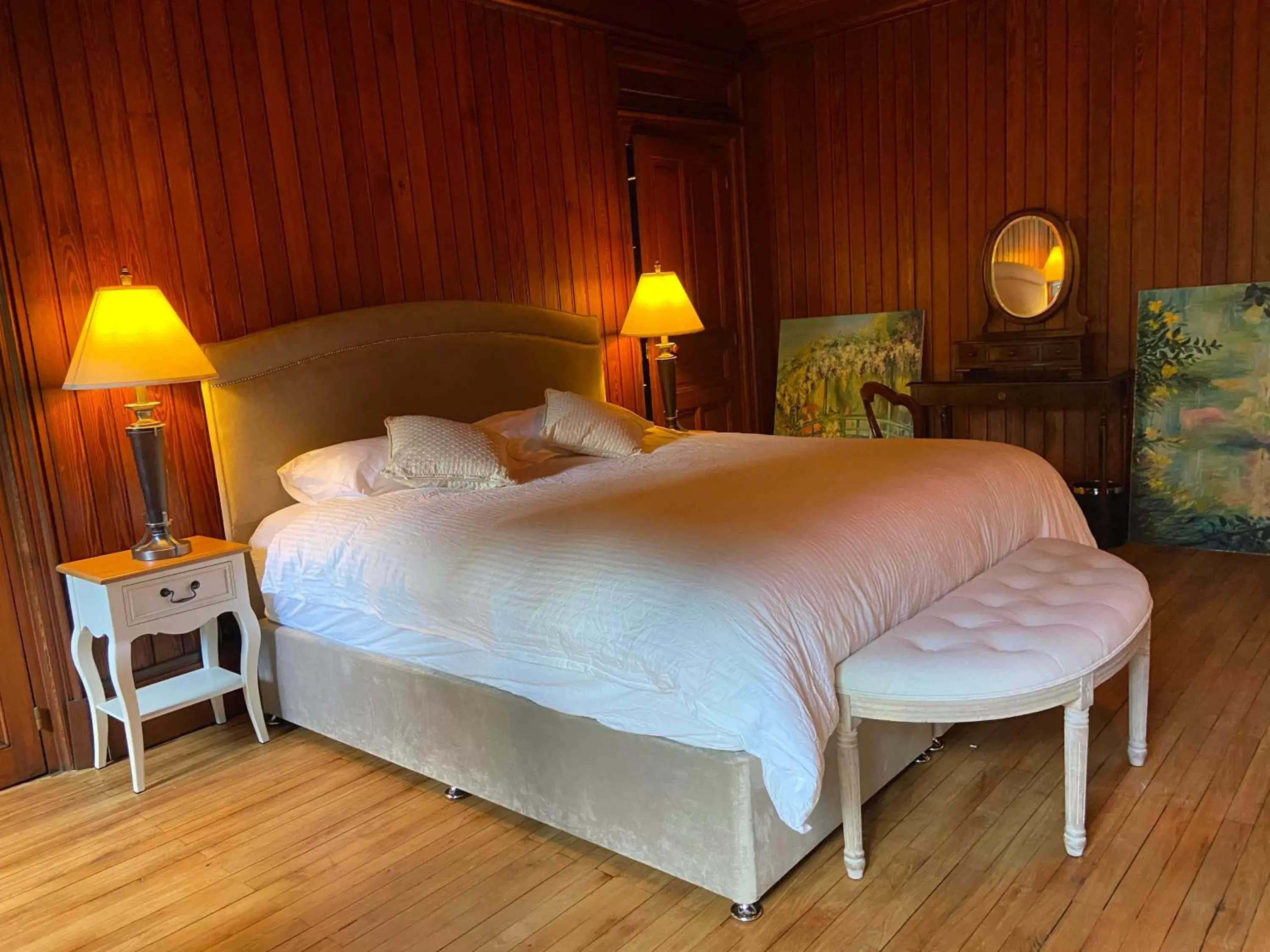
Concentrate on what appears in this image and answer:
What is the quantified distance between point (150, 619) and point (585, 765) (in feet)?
4.63

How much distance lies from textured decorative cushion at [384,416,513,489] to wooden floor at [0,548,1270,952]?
2.92 feet

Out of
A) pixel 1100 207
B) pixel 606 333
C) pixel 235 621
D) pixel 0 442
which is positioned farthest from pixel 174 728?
pixel 1100 207

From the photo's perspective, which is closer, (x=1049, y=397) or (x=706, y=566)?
(x=706, y=566)

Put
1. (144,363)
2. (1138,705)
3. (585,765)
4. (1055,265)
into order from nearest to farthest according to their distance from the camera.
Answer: (585,765), (1138,705), (144,363), (1055,265)

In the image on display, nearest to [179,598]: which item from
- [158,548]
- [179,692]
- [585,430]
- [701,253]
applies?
[158,548]

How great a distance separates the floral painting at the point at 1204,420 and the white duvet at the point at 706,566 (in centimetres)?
164

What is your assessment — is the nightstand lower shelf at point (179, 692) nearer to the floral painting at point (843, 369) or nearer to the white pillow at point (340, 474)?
the white pillow at point (340, 474)

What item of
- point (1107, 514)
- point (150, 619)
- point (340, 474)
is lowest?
point (1107, 514)

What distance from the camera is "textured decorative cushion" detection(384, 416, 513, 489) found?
314cm

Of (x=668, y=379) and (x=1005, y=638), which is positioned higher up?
(x=668, y=379)

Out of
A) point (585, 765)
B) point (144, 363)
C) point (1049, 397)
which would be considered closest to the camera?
point (585, 765)

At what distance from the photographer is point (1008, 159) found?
4840mm

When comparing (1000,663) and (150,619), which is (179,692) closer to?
(150,619)

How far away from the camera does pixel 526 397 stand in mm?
4125
